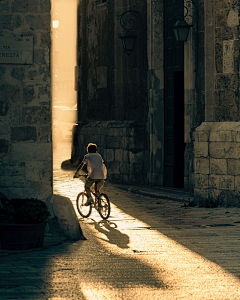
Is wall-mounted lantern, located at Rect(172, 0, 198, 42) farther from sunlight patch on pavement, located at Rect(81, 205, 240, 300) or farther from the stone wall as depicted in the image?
sunlight patch on pavement, located at Rect(81, 205, 240, 300)

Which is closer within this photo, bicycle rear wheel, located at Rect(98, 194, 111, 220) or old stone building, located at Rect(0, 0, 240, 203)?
old stone building, located at Rect(0, 0, 240, 203)

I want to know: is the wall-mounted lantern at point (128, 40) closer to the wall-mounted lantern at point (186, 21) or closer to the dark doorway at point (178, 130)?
the dark doorway at point (178, 130)

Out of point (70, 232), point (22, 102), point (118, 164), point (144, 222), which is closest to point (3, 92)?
point (22, 102)

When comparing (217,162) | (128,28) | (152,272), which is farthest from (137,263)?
(128,28)

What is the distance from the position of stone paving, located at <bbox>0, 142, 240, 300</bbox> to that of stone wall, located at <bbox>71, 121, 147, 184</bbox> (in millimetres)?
6592

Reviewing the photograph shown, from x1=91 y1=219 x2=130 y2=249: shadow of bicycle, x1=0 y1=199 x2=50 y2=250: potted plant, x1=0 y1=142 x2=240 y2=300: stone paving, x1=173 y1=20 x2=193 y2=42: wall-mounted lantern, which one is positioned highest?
x1=173 y1=20 x2=193 y2=42: wall-mounted lantern

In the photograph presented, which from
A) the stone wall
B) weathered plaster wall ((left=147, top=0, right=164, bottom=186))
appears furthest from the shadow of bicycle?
the stone wall

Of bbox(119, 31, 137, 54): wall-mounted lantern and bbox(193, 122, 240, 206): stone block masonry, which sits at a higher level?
bbox(119, 31, 137, 54): wall-mounted lantern

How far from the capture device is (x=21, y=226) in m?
8.24

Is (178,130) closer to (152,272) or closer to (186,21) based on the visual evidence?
(186,21)

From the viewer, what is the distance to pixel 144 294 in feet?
19.4

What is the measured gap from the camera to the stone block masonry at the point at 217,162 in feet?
41.9

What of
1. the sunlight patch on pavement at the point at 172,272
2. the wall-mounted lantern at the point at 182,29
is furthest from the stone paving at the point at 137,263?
the wall-mounted lantern at the point at 182,29

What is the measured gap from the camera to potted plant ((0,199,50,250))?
8289 millimetres
